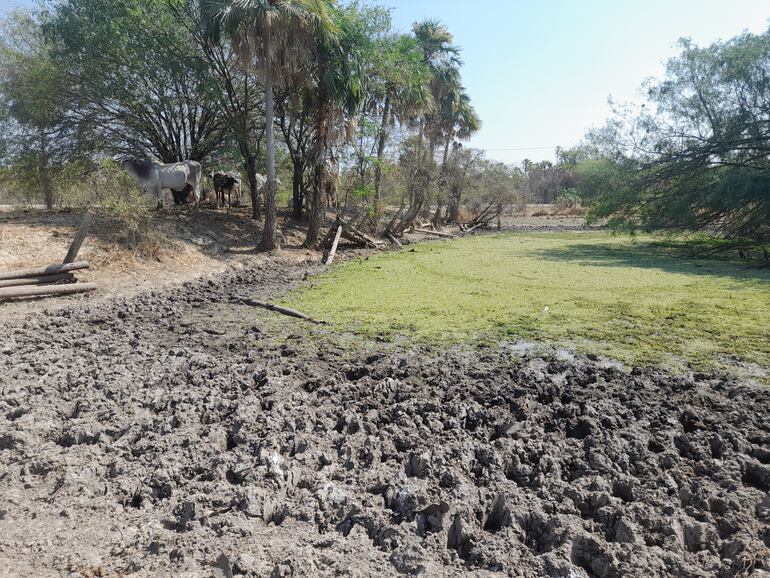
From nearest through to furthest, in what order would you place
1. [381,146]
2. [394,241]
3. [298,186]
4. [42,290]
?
[42,290]
[298,186]
[394,241]
[381,146]

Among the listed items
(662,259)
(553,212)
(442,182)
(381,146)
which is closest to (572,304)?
(662,259)

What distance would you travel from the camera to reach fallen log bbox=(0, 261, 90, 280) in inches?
328

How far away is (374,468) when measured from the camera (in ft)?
11.4

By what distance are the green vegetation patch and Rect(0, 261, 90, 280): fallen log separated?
156 inches

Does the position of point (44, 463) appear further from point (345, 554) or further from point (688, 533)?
point (688, 533)

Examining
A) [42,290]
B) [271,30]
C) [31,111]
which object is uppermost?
[271,30]

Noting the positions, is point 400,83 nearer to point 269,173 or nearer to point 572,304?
point 269,173

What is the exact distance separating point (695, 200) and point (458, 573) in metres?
18.7

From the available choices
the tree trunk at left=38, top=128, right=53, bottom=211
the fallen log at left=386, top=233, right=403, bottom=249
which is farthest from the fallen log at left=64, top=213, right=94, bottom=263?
the fallen log at left=386, top=233, right=403, bottom=249

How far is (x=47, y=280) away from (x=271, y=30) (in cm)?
820

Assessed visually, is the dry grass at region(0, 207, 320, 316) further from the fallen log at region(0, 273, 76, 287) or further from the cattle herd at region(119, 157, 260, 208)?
the cattle herd at region(119, 157, 260, 208)

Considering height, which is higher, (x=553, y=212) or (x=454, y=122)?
(x=454, y=122)

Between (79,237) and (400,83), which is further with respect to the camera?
(400,83)

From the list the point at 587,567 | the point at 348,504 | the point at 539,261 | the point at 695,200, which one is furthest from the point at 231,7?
the point at 695,200
